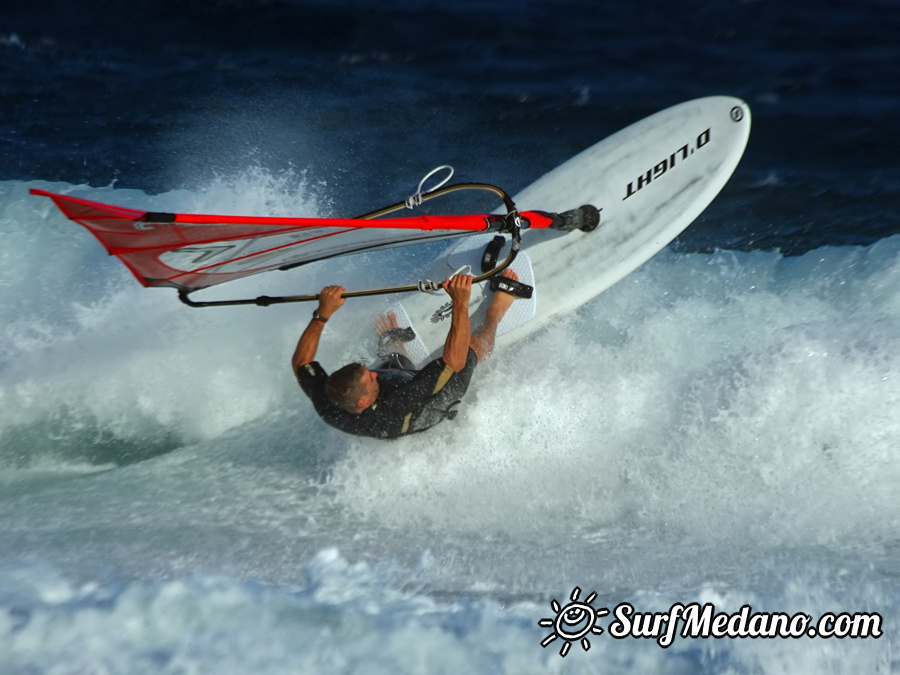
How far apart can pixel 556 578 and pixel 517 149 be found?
404cm

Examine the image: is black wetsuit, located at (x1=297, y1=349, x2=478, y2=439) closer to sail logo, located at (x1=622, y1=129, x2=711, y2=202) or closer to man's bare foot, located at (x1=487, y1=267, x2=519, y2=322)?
man's bare foot, located at (x1=487, y1=267, x2=519, y2=322)

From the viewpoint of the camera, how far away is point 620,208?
5375 mm

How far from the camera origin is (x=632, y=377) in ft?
17.8

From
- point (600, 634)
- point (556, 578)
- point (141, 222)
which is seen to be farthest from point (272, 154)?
point (600, 634)

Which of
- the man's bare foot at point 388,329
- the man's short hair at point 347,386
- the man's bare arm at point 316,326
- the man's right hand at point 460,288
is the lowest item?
the man's short hair at point 347,386

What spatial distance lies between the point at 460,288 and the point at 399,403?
0.75 meters

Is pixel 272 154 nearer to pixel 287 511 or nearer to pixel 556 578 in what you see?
pixel 287 511

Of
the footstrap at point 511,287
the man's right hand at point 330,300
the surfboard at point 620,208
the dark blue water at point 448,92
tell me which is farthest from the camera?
the dark blue water at point 448,92

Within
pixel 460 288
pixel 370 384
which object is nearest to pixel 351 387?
pixel 370 384

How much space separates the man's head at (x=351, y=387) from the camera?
13.4 ft

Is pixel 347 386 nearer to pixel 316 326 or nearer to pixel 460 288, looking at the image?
pixel 316 326

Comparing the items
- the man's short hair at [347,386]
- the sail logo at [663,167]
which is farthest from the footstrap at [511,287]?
the man's short hair at [347,386]

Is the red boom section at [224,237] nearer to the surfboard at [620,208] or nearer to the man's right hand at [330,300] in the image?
the man's right hand at [330,300]

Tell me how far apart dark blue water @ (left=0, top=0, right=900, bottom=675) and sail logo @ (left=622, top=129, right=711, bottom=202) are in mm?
946
